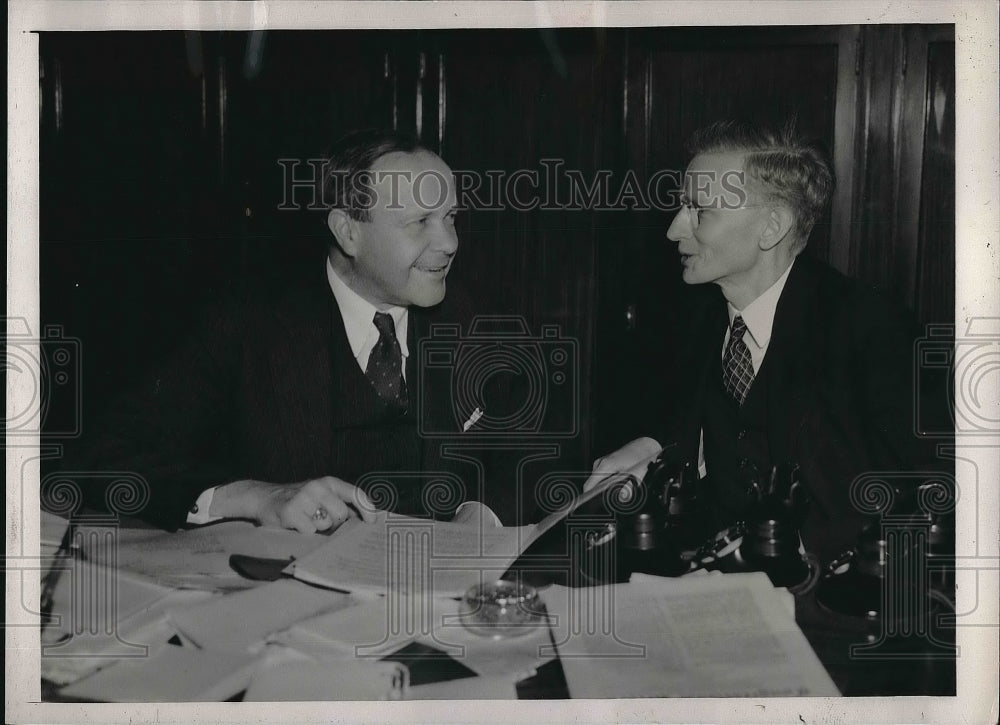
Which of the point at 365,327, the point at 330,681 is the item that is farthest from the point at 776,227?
the point at 330,681

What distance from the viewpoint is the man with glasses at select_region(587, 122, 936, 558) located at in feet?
5.20

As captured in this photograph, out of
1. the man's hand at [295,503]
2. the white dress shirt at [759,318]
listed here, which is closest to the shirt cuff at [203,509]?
the man's hand at [295,503]

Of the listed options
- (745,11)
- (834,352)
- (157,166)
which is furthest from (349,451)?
(745,11)

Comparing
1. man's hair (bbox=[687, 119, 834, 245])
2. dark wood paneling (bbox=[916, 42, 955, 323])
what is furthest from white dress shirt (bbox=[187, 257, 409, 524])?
dark wood paneling (bbox=[916, 42, 955, 323])

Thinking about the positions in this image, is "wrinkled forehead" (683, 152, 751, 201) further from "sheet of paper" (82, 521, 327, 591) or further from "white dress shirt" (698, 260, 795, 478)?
"sheet of paper" (82, 521, 327, 591)

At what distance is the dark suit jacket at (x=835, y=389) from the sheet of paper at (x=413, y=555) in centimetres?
48

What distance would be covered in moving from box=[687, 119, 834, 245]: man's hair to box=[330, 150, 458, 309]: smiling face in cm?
43

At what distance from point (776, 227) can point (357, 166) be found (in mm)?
714

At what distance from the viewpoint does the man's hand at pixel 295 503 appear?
159 centimetres

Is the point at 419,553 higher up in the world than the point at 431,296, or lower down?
lower down

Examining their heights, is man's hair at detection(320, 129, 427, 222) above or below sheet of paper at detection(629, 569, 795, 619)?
above

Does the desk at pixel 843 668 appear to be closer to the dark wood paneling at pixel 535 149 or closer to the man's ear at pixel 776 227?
the dark wood paneling at pixel 535 149

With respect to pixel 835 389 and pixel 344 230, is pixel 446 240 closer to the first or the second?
pixel 344 230

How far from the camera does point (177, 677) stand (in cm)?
151
